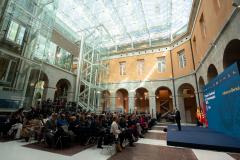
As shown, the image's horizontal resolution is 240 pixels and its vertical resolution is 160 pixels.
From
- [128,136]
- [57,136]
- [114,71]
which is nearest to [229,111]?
[128,136]

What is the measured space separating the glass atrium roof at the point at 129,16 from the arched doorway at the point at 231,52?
8.62 metres

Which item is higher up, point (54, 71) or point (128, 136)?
point (54, 71)

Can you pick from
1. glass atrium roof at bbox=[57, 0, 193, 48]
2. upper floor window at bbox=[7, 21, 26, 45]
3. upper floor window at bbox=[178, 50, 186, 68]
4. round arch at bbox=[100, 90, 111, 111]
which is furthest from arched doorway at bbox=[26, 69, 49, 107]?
upper floor window at bbox=[178, 50, 186, 68]

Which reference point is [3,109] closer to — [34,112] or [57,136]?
[34,112]

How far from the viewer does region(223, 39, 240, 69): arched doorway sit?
6027mm

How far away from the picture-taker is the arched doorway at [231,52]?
6.03m

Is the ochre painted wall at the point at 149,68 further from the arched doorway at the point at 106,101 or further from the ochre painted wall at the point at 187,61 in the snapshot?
the arched doorway at the point at 106,101

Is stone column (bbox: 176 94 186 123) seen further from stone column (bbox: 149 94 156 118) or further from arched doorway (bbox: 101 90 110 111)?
arched doorway (bbox: 101 90 110 111)

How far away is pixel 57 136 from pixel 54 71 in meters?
7.91

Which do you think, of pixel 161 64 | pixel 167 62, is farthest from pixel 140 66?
pixel 167 62

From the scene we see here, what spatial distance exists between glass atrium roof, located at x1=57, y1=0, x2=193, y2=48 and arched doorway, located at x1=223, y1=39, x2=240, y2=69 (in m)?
8.62

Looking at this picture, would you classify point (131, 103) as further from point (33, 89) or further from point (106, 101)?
point (33, 89)

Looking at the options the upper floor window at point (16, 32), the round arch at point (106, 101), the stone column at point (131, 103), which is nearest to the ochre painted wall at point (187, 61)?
the stone column at point (131, 103)

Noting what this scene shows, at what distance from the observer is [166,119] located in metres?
18.0
